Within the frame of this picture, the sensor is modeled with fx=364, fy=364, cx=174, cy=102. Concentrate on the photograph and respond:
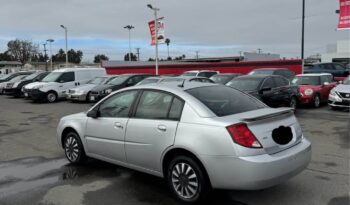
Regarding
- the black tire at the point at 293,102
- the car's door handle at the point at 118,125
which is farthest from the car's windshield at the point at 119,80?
the car's door handle at the point at 118,125

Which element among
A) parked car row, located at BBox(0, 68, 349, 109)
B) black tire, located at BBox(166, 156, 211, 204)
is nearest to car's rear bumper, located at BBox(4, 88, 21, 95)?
parked car row, located at BBox(0, 68, 349, 109)

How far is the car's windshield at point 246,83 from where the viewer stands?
1198 centimetres

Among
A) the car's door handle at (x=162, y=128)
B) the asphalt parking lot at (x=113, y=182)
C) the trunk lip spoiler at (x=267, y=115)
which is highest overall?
the trunk lip spoiler at (x=267, y=115)

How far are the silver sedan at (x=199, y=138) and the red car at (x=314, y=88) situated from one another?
9762mm

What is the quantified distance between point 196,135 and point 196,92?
846 mm

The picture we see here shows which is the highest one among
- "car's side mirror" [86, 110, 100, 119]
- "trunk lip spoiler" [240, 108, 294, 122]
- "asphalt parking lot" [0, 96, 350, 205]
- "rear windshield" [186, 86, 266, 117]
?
"rear windshield" [186, 86, 266, 117]

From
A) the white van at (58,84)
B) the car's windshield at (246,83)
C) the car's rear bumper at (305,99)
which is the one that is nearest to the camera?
the car's windshield at (246,83)

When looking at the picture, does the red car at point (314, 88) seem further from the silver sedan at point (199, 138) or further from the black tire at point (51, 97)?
the black tire at point (51, 97)

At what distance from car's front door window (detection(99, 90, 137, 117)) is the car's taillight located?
1.86 m

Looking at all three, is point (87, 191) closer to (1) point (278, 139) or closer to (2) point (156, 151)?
(2) point (156, 151)

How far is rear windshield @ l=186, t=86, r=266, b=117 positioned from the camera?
15.7 feet

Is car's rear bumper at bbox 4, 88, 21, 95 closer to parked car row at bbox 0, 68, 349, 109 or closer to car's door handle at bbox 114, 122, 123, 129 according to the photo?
parked car row at bbox 0, 68, 349, 109

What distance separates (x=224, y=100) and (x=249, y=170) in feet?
4.21

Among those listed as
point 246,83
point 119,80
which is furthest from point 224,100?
point 119,80
